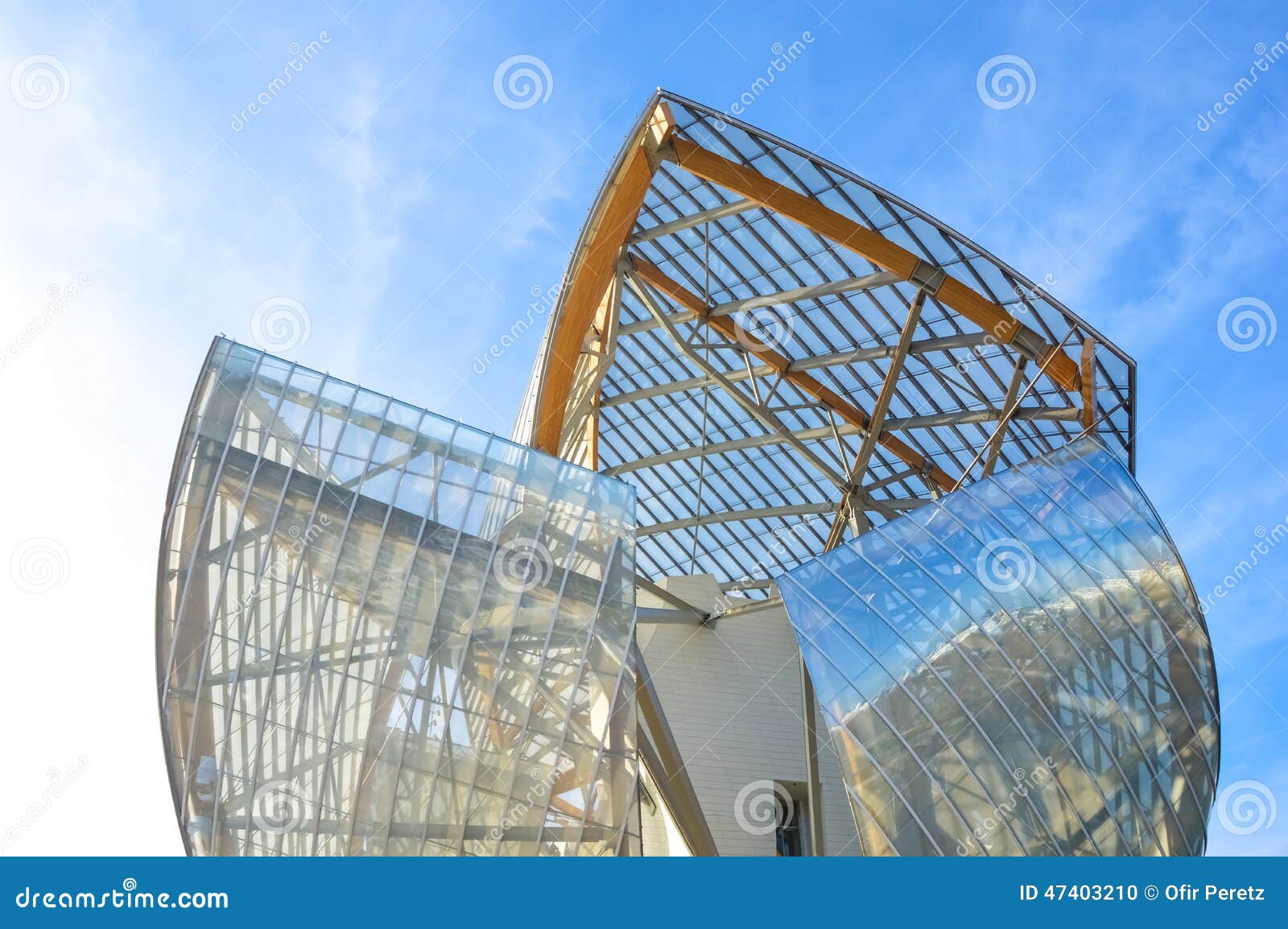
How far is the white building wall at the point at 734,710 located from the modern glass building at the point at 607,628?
301mm

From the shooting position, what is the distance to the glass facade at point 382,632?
2011cm

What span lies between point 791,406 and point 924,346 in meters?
6.80

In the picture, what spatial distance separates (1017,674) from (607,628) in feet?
25.6

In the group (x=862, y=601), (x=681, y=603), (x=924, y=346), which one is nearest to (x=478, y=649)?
(x=862, y=601)

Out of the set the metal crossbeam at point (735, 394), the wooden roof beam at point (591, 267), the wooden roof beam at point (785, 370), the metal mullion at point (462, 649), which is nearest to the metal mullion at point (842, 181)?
the wooden roof beam at point (591, 267)

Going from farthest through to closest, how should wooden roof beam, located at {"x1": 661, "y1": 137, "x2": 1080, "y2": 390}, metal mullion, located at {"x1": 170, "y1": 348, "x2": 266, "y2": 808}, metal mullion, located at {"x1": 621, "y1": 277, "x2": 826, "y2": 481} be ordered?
1. metal mullion, located at {"x1": 621, "y1": 277, "x2": 826, "y2": 481}
2. wooden roof beam, located at {"x1": 661, "y1": 137, "x2": 1080, "y2": 390}
3. metal mullion, located at {"x1": 170, "y1": 348, "x2": 266, "y2": 808}

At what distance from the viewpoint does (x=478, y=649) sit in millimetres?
20594

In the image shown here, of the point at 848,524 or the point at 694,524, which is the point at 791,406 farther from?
the point at 694,524

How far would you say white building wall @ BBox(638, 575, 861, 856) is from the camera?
30516 mm

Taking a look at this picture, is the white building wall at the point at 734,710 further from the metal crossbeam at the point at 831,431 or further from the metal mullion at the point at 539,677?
the metal mullion at the point at 539,677

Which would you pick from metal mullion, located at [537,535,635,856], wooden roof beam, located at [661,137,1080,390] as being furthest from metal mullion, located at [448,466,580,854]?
wooden roof beam, located at [661,137,1080,390]

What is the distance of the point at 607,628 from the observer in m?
20.8

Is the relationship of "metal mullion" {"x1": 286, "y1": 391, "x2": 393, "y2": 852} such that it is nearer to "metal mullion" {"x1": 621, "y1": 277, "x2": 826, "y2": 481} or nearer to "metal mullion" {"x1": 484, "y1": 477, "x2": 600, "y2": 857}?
"metal mullion" {"x1": 484, "y1": 477, "x2": 600, "y2": 857}

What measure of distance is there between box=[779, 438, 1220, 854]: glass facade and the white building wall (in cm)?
843
